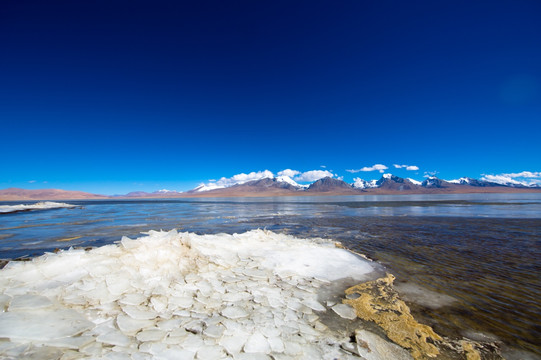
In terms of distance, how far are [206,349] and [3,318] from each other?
340 cm

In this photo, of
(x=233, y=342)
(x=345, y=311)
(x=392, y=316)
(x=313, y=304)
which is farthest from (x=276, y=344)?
(x=392, y=316)

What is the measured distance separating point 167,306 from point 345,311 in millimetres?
3667

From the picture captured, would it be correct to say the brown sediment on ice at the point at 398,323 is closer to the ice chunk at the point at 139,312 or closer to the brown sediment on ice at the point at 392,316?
the brown sediment on ice at the point at 392,316

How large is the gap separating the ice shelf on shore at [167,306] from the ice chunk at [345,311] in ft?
0.07

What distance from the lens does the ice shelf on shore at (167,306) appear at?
137 inches

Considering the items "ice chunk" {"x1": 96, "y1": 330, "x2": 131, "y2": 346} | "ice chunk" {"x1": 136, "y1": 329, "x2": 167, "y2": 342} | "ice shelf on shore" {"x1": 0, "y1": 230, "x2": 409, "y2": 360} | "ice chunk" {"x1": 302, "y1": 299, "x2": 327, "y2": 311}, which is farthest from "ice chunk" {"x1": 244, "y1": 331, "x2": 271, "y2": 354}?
"ice chunk" {"x1": 96, "y1": 330, "x2": 131, "y2": 346}

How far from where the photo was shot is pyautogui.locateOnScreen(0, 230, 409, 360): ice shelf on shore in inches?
137

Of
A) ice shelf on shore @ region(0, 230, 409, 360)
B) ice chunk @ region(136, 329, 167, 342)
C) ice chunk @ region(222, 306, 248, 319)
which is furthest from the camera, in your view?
ice chunk @ region(222, 306, 248, 319)

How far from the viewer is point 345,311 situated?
4992 millimetres

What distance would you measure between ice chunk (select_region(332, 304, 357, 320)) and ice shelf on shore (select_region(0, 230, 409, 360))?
21 mm

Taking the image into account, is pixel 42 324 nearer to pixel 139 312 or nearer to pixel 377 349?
pixel 139 312

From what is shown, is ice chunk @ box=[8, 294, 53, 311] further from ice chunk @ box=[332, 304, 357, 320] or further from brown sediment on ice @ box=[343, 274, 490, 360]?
brown sediment on ice @ box=[343, 274, 490, 360]

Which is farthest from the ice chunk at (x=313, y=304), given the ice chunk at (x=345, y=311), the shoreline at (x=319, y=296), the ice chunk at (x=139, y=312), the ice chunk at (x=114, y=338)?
the ice chunk at (x=114, y=338)

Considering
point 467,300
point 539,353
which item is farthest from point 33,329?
point 467,300
